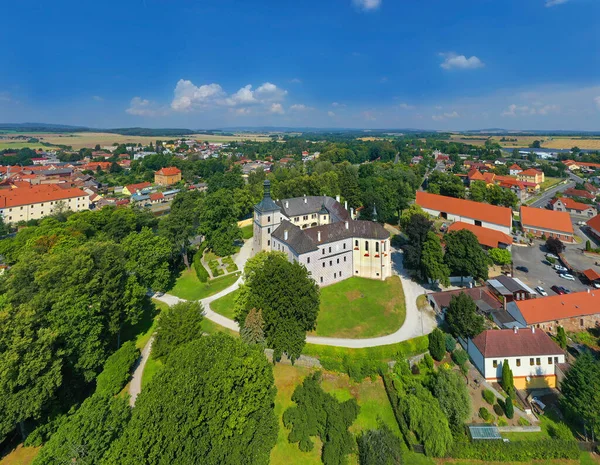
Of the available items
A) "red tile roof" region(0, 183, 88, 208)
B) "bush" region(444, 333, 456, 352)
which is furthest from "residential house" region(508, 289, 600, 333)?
"red tile roof" region(0, 183, 88, 208)

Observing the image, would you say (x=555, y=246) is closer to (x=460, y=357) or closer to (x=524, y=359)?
(x=524, y=359)

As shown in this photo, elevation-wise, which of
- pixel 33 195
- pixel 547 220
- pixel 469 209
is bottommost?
pixel 547 220

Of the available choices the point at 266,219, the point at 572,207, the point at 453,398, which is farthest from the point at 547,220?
the point at 266,219

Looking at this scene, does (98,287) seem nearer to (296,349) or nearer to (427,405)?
(296,349)

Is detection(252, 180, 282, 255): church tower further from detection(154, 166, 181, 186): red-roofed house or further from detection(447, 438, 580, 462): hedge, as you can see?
detection(154, 166, 181, 186): red-roofed house

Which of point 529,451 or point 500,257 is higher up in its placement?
point 500,257

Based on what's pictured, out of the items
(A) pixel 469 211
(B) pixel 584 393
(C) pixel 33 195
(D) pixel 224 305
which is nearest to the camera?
(B) pixel 584 393

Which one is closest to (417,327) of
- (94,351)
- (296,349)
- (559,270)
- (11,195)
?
(296,349)
